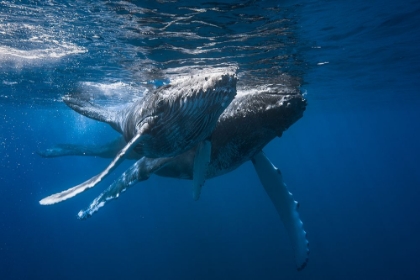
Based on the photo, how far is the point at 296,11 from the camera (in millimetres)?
9172

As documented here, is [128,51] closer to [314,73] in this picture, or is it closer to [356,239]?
[314,73]

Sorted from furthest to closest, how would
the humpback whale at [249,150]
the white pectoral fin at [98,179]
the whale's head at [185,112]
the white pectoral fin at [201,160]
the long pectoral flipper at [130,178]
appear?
1. the long pectoral flipper at [130,178]
2. the humpback whale at [249,150]
3. the white pectoral fin at [201,160]
4. the white pectoral fin at [98,179]
5. the whale's head at [185,112]

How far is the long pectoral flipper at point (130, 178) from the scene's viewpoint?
6043 millimetres

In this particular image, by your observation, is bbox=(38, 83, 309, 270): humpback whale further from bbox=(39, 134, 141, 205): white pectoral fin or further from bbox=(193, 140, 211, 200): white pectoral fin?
bbox=(39, 134, 141, 205): white pectoral fin

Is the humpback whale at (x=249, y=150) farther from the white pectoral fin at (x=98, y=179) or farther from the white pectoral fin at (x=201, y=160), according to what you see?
the white pectoral fin at (x=98, y=179)

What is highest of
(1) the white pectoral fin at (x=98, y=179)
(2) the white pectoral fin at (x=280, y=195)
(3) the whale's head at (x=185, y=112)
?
(3) the whale's head at (x=185, y=112)

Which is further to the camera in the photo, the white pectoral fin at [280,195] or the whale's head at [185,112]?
the white pectoral fin at [280,195]

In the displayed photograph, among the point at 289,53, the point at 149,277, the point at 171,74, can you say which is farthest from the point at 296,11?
the point at 149,277

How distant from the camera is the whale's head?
4367 millimetres

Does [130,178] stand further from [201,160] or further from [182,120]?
[182,120]

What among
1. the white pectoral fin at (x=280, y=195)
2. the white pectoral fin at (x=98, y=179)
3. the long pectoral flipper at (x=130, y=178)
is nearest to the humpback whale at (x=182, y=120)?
the white pectoral fin at (x=98, y=179)

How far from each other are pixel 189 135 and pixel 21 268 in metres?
55.2

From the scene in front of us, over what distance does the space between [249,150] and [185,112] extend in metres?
2.45

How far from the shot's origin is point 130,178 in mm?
6488
